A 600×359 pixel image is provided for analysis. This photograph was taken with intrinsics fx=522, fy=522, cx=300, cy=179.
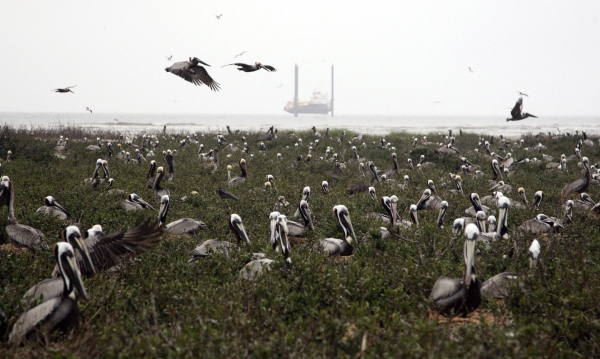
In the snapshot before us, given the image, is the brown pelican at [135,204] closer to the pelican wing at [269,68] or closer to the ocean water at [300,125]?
the pelican wing at [269,68]

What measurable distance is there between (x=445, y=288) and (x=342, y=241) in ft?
8.79

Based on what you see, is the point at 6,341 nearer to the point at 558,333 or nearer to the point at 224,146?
the point at 558,333

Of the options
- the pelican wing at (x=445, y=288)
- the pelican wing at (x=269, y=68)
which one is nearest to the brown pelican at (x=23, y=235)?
the pelican wing at (x=269, y=68)

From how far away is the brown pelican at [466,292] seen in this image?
524cm

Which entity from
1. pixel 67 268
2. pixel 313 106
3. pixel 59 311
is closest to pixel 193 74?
pixel 67 268

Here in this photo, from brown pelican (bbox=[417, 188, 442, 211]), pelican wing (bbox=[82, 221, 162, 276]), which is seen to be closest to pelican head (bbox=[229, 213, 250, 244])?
pelican wing (bbox=[82, 221, 162, 276])

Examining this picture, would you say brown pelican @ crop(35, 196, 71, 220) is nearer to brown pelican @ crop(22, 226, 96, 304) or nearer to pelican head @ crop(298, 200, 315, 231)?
brown pelican @ crop(22, 226, 96, 304)

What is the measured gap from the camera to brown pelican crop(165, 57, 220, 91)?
34.4 feet

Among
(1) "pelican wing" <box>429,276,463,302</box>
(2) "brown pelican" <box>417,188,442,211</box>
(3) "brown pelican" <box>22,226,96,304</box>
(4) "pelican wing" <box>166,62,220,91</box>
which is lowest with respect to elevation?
(2) "brown pelican" <box>417,188,442,211</box>

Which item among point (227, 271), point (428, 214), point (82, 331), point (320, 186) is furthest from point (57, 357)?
point (320, 186)

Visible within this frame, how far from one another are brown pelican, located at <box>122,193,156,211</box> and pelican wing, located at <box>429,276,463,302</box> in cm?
658

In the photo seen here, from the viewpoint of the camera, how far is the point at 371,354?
366 cm

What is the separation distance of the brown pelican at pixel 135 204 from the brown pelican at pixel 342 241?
14.3ft

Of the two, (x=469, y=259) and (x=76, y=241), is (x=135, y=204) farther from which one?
(x=469, y=259)
